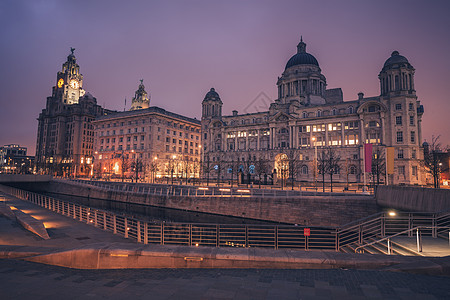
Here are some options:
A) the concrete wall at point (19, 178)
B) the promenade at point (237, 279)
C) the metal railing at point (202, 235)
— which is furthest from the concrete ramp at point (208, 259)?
the concrete wall at point (19, 178)

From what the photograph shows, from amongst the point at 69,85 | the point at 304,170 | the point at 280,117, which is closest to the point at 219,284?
the point at 304,170

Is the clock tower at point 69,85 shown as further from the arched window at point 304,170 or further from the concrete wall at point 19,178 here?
the arched window at point 304,170

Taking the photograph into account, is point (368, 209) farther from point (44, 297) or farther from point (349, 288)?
point (44, 297)

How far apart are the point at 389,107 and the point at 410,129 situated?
7414mm

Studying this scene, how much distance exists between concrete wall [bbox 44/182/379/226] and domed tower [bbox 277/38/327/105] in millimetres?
67344


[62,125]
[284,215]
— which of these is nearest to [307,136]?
[284,215]

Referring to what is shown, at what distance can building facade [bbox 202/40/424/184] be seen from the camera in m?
64.6

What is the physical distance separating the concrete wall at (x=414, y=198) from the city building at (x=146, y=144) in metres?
74.7

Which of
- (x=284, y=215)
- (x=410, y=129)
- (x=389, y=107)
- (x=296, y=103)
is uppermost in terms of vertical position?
(x=296, y=103)

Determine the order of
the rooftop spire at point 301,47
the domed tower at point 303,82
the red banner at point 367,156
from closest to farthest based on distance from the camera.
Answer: the red banner at point 367,156, the domed tower at point 303,82, the rooftop spire at point 301,47

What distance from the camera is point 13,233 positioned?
14.4 meters

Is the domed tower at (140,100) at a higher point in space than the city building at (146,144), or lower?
higher

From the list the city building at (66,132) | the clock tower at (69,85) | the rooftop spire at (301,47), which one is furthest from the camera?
the clock tower at (69,85)

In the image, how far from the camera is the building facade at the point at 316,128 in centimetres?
6462
